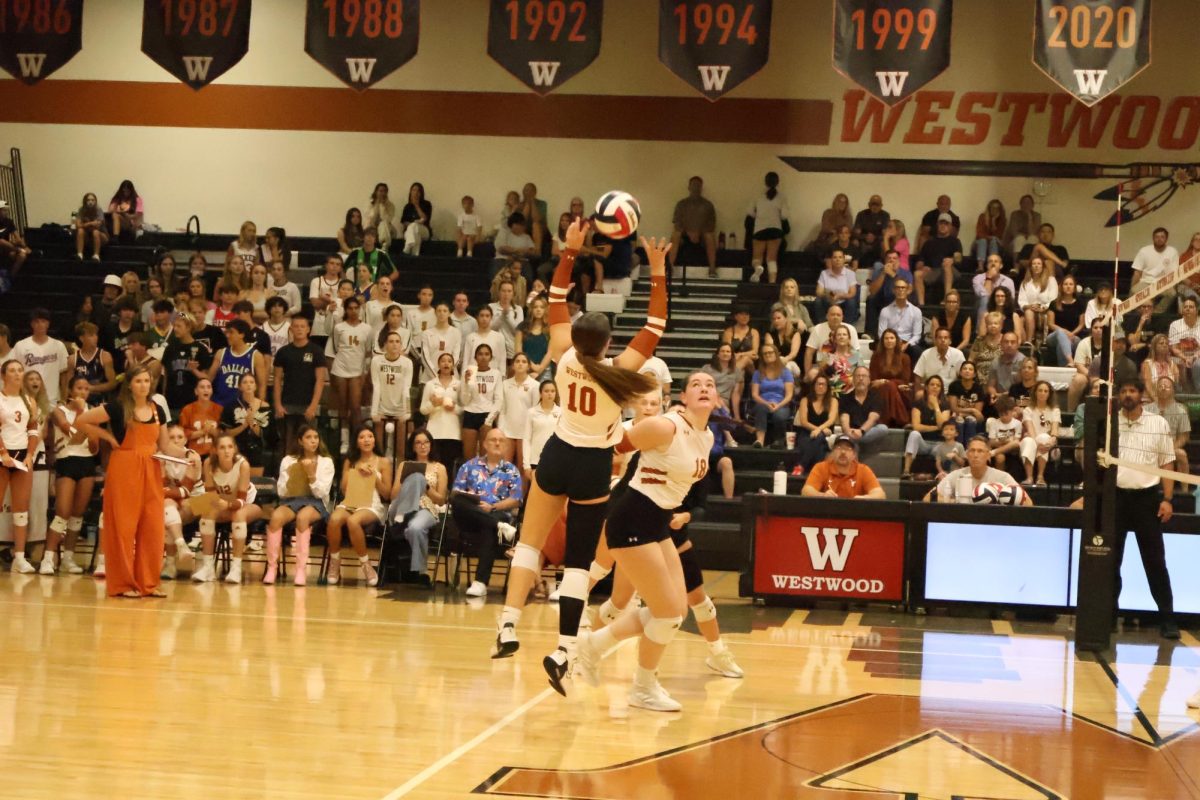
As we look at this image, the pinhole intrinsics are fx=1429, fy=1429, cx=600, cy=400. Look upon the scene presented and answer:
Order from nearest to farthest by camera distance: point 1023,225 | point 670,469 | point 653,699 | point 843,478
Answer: point 670,469 → point 653,699 → point 843,478 → point 1023,225

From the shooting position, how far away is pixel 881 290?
17891mm

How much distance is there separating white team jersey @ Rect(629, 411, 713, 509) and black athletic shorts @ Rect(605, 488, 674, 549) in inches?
2.0

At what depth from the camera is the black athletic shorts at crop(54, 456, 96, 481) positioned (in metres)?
13.0

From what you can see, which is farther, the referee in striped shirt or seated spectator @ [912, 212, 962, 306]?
seated spectator @ [912, 212, 962, 306]

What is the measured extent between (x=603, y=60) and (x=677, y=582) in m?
16.0

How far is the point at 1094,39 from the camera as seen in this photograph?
14.0m

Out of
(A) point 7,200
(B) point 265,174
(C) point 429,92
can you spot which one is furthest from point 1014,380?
(A) point 7,200

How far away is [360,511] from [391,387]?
273 centimetres

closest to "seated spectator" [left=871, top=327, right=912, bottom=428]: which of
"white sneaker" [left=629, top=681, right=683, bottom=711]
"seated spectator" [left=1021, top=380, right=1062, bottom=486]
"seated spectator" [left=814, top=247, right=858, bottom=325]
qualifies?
"seated spectator" [left=1021, top=380, right=1062, bottom=486]

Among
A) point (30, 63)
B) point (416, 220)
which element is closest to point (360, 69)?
point (30, 63)

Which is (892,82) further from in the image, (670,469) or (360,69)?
(670,469)

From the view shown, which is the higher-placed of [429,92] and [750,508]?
[429,92]

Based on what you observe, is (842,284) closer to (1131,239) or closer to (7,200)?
(1131,239)

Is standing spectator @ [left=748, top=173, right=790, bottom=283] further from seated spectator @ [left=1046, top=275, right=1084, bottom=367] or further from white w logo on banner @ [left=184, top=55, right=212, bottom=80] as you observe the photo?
white w logo on banner @ [left=184, top=55, right=212, bottom=80]
